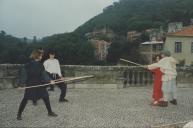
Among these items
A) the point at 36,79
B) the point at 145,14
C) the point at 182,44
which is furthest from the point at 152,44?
the point at 36,79

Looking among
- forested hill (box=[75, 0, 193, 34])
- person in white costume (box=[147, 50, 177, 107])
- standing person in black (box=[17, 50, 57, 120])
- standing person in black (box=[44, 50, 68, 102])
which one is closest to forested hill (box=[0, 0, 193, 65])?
forested hill (box=[75, 0, 193, 34])

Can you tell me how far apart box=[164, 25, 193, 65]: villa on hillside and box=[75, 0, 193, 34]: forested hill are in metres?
24.2

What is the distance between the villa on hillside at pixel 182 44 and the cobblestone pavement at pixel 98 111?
63990 millimetres

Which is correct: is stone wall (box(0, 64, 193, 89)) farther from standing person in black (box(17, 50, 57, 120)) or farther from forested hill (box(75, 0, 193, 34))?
forested hill (box(75, 0, 193, 34))

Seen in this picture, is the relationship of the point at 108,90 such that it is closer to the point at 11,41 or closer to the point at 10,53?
the point at 10,53

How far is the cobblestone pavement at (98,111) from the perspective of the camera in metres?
8.58

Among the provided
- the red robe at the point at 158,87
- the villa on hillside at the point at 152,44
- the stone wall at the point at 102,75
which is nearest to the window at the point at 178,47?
the villa on hillside at the point at 152,44

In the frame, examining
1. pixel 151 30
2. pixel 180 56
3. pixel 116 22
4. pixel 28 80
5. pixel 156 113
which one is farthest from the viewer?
pixel 116 22

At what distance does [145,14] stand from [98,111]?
98489mm

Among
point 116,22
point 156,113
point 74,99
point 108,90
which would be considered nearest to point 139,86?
point 108,90

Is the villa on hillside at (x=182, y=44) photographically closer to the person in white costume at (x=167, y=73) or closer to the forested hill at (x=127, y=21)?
the forested hill at (x=127, y=21)

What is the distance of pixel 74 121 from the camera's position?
8.73 meters

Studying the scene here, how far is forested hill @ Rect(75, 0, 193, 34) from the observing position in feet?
338

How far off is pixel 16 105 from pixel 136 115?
11.0 ft
